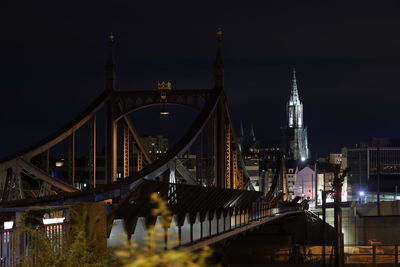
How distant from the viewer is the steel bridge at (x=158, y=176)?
25.8 m

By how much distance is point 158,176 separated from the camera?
38.2m

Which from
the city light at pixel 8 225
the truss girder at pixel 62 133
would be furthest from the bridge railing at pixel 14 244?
the truss girder at pixel 62 133

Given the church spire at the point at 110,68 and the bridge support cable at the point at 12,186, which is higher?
the church spire at the point at 110,68

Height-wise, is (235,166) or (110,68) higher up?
(110,68)

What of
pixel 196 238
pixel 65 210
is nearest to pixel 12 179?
pixel 196 238

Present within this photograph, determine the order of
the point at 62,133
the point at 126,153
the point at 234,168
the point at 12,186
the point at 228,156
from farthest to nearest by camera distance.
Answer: the point at 234,168 → the point at 228,156 → the point at 126,153 → the point at 62,133 → the point at 12,186

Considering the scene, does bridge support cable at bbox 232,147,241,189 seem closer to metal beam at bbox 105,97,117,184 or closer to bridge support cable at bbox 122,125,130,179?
bridge support cable at bbox 122,125,130,179

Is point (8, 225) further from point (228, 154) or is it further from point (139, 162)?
point (228, 154)

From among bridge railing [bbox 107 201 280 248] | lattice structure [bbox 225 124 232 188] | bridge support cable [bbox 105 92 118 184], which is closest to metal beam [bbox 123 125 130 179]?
bridge support cable [bbox 105 92 118 184]

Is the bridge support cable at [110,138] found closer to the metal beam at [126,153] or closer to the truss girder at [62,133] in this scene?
the truss girder at [62,133]

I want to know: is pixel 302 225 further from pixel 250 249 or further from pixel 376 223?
pixel 250 249

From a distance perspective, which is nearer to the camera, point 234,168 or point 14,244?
point 14,244

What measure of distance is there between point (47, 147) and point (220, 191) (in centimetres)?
947

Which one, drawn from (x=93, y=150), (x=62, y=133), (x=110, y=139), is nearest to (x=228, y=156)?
(x=110, y=139)
